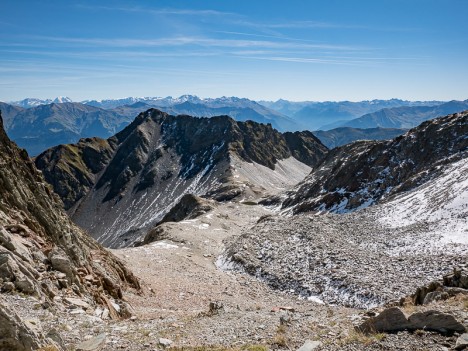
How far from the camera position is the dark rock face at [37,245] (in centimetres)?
1622

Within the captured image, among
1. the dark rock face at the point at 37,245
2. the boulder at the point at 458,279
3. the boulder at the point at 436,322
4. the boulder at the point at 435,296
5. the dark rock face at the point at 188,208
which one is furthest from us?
the dark rock face at the point at 188,208

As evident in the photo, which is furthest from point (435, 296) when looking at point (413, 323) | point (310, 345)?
point (310, 345)

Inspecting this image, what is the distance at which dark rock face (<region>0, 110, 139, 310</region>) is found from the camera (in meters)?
16.2

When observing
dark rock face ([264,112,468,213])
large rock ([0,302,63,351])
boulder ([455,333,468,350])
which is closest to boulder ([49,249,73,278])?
large rock ([0,302,63,351])

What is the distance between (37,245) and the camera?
20.1m

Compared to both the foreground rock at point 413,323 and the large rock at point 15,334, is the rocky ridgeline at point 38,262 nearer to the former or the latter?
the large rock at point 15,334

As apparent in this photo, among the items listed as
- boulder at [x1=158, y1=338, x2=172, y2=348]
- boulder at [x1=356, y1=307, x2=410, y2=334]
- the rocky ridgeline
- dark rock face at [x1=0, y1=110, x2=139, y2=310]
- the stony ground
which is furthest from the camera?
dark rock face at [x1=0, y1=110, x2=139, y2=310]

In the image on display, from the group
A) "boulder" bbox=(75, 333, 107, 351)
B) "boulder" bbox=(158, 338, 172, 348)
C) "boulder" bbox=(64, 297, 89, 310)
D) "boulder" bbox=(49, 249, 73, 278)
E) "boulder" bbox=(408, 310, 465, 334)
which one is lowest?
"boulder" bbox=(64, 297, 89, 310)

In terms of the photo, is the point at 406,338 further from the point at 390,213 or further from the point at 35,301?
the point at 390,213

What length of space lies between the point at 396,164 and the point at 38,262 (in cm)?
7806

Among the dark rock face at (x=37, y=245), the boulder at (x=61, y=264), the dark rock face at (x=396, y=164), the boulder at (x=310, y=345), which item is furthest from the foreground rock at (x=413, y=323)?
the dark rock face at (x=396, y=164)

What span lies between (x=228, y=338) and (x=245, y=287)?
2152 cm

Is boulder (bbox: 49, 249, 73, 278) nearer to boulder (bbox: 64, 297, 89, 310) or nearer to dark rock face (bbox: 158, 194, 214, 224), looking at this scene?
boulder (bbox: 64, 297, 89, 310)

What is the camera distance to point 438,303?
15.8 meters
